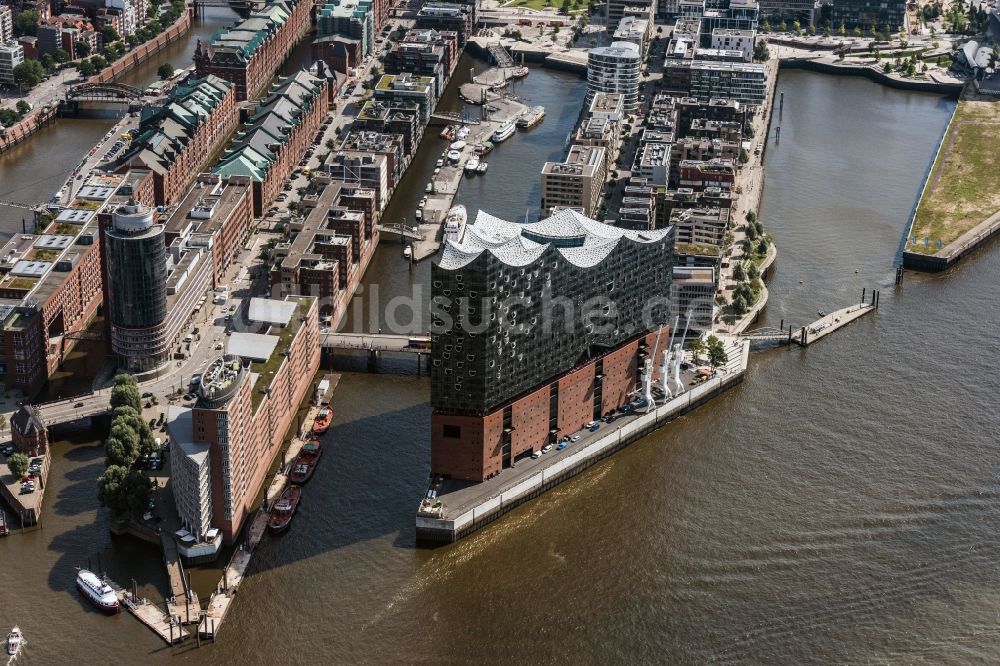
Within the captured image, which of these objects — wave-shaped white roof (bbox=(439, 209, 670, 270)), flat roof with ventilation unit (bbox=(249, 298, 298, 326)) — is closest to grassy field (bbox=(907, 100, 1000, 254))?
wave-shaped white roof (bbox=(439, 209, 670, 270))

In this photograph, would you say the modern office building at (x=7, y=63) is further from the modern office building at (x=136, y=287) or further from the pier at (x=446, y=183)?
the modern office building at (x=136, y=287)

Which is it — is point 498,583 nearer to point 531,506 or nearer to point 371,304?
point 531,506

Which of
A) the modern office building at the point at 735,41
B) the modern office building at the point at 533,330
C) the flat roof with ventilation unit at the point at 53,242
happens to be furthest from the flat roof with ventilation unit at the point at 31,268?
the modern office building at the point at 735,41

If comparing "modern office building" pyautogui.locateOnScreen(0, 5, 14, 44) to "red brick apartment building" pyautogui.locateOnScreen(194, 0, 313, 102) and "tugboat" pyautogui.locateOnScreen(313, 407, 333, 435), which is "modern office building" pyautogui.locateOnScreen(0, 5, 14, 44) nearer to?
"red brick apartment building" pyautogui.locateOnScreen(194, 0, 313, 102)

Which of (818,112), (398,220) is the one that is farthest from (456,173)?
(818,112)

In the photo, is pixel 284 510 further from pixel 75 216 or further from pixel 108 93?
pixel 108 93

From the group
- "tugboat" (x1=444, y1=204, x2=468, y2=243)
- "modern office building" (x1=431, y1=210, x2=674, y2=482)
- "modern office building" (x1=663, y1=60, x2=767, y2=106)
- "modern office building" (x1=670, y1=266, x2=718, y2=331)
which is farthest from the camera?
"modern office building" (x1=663, y1=60, x2=767, y2=106)
